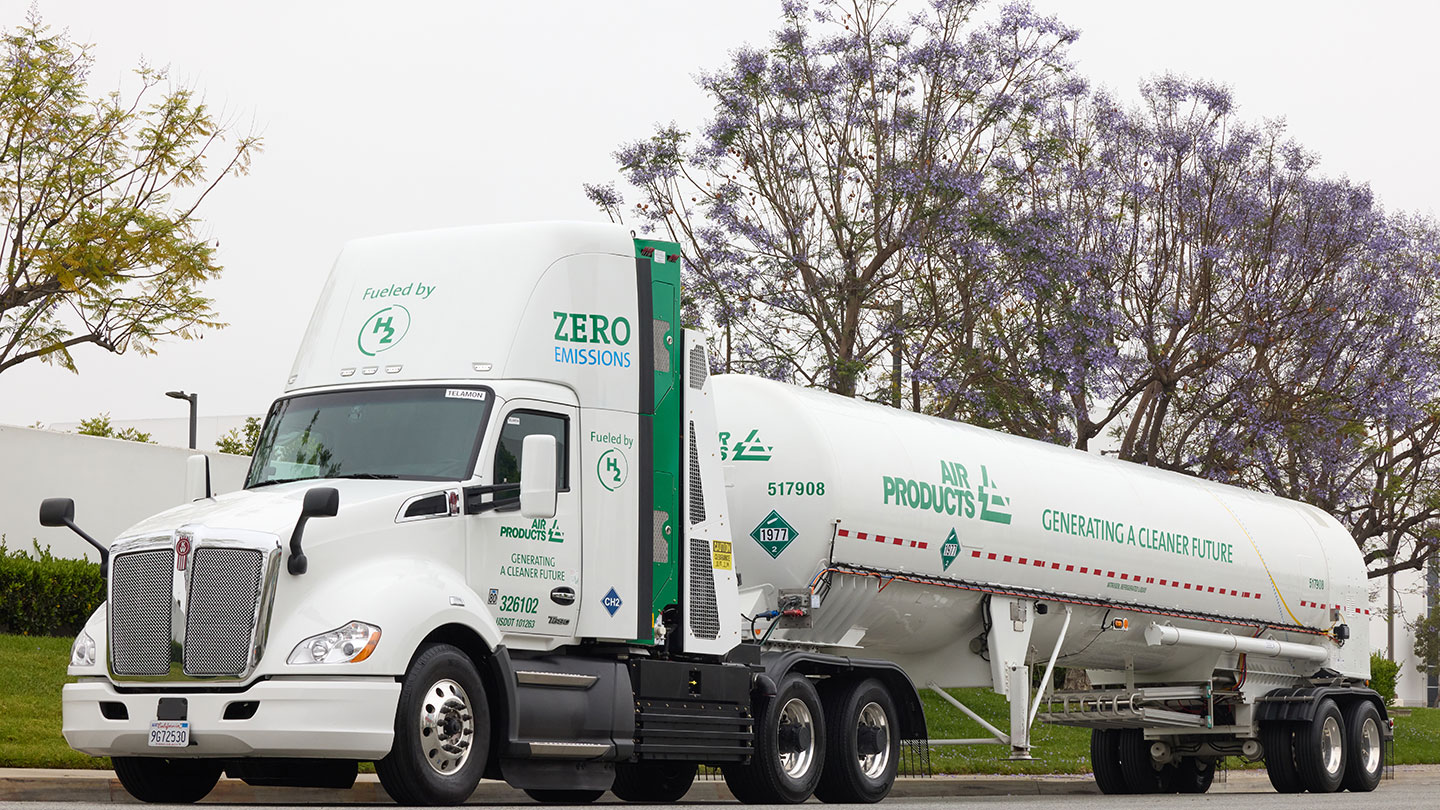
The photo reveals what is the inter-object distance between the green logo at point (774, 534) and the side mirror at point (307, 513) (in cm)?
447

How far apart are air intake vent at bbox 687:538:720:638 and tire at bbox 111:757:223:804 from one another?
3583 millimetres

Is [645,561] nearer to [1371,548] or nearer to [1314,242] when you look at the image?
[1314,242]

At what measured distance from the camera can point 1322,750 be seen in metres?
19.3

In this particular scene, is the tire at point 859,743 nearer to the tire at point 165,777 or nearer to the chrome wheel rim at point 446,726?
the chrome wheel rim at point 446,726

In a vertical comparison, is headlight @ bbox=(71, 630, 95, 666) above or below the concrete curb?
above

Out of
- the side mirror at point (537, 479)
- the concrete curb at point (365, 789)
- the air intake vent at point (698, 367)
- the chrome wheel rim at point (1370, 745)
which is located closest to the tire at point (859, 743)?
the concrete curb at point (365, 789)

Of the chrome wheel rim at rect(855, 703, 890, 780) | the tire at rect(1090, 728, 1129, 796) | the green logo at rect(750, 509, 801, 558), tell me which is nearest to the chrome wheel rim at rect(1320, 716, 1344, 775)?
the tire at rect(1090, 728, 1129, 796)

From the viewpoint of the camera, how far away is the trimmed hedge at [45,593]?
20.8 meters

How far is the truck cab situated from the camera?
10.4 metres

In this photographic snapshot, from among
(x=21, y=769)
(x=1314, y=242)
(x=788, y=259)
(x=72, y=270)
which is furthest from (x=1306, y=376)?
(x=21, y=769)

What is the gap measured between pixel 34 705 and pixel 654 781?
612 cm

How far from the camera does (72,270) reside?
22.5 metres

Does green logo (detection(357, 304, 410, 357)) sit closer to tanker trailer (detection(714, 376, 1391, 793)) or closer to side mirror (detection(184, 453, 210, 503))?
side mirror (detection(184, 453, 210, 503))

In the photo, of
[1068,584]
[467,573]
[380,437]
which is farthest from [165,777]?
[1068,584]
